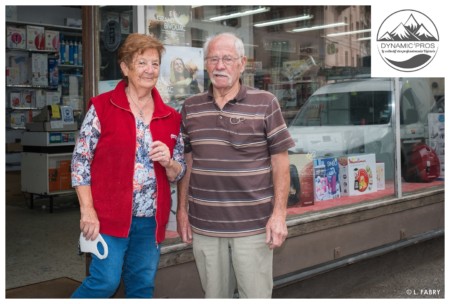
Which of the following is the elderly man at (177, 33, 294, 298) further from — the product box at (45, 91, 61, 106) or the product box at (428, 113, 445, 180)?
the product box at (45, 91, 61, 106)

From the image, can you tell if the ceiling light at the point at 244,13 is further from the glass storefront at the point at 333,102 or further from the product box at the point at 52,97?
the product box at the point at 52,97

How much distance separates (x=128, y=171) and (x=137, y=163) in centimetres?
6

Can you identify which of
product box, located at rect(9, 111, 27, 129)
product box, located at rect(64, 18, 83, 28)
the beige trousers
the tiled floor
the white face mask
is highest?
product box, located at rect(64, 18, 83, 28)

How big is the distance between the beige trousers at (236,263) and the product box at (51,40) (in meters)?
7.95

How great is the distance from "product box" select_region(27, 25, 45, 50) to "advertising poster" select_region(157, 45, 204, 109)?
683 centimetres

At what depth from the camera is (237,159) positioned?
2.70 meters

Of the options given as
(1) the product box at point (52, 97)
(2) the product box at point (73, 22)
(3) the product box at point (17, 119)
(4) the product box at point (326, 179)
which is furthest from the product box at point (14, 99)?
(4) the product box at point (326, 179)

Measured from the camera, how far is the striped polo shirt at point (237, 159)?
2.69 metres

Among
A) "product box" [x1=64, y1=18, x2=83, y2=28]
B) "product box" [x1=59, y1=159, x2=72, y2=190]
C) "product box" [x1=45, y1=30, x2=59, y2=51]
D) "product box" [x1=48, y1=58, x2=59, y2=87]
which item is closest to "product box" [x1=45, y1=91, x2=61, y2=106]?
"product box" [x1=48, y1=58, x2=59, y2=87]

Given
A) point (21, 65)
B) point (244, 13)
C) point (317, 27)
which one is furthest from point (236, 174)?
point (21, 65)

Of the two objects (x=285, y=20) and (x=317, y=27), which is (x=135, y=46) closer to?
(x=285, y=20)

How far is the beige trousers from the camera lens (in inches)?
108

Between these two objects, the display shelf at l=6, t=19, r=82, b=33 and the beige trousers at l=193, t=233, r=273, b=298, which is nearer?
the beige trousers at l=193, t=233, r=273, b=298
